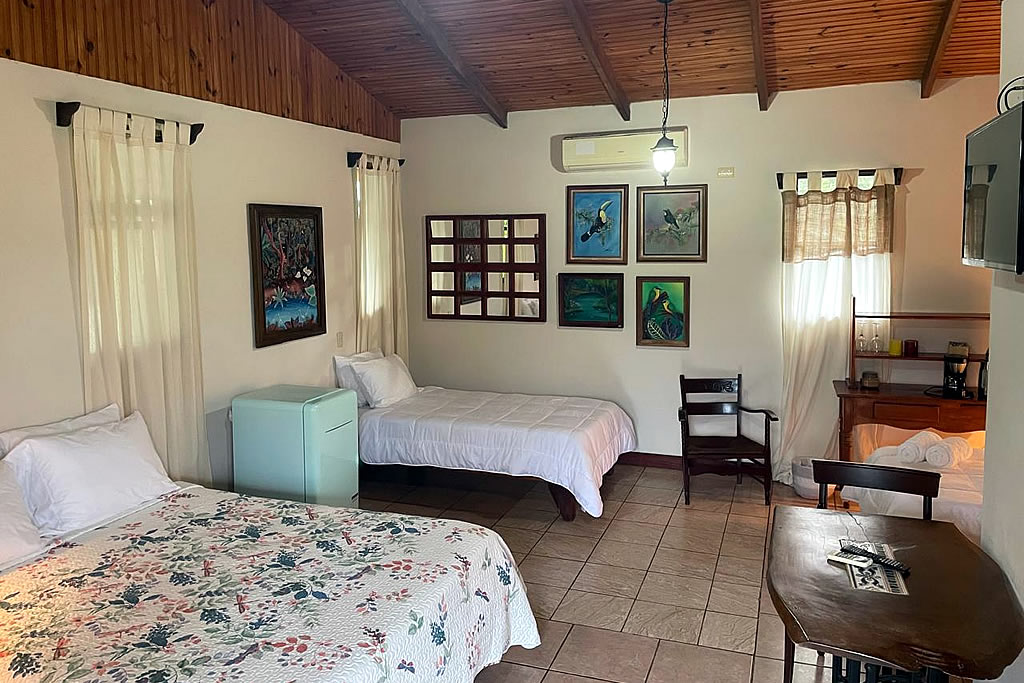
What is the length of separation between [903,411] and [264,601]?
13.4 feet

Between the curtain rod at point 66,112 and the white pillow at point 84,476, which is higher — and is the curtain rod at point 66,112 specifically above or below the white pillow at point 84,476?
above

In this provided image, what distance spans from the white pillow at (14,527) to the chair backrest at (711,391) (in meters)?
3.97

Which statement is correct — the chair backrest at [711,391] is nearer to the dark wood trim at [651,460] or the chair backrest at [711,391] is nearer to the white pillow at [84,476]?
the dark wood trim at [651,460]

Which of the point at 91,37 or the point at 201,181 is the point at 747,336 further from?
the point at 91,37

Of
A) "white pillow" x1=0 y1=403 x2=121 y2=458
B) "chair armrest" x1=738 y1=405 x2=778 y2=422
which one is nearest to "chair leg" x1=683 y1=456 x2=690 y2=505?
"chair armrest" x1=738 y1=405 x2=778 y2=422

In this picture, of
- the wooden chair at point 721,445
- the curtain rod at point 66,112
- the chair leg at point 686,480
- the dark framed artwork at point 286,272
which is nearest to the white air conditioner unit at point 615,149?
the wooden chair at point 721,445

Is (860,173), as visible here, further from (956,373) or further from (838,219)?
(956,373)

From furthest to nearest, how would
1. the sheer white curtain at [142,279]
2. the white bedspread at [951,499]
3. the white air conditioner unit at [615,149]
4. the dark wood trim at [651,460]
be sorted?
the dark wood trim at [651,460] → the white air conditioner unit at [615,149] → the sheer white curtain at [142,279] → the white bedspread at [951,499]

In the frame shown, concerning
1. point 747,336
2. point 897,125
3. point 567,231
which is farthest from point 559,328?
point 897,125

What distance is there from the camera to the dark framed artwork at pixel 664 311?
589 cm

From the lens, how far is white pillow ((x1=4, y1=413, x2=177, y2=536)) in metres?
3.19

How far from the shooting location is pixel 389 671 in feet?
7.65

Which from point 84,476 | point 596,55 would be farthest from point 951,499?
point 84,476

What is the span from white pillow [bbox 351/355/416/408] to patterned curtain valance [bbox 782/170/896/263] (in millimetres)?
2935
